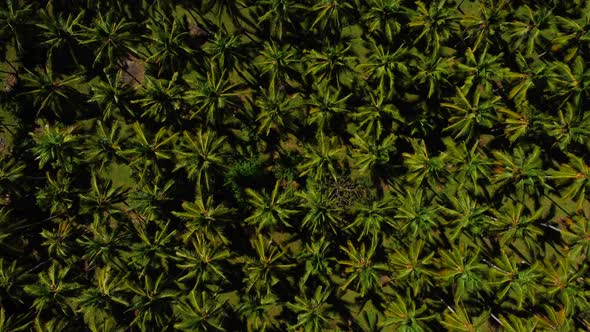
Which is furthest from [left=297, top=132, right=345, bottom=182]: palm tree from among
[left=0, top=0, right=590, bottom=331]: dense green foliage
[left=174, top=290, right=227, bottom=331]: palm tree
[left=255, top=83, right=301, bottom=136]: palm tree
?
[left=174, top=290, right=227, bottom=331]: palm tree

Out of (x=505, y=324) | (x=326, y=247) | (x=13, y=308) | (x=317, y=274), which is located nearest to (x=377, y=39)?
(x=326, y=247)

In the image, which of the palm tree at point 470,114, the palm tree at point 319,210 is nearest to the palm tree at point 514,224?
the palm tree at point 470,114

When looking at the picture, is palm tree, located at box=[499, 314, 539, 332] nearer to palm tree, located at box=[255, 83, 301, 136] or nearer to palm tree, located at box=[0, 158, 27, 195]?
palm tree, located at box=[255, 83, 301, 136]

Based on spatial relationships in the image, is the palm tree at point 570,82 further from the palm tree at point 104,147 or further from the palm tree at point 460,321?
the palm tree at point 104,147

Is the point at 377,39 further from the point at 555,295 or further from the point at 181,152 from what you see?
the point at 555,295

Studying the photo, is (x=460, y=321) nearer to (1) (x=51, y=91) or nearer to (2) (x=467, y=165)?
(2) (x=467, y=165)

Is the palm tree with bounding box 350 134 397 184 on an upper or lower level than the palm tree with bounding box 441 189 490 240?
upper
